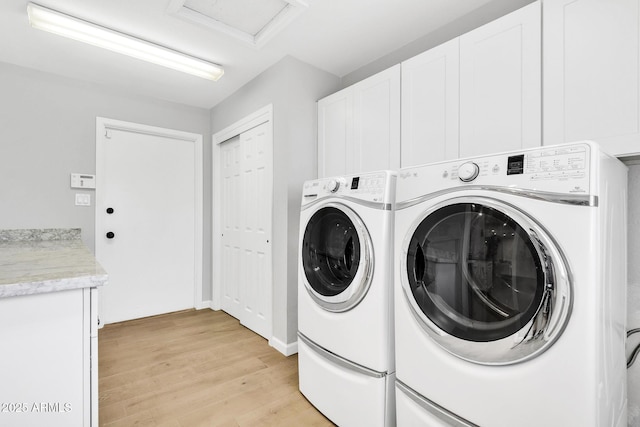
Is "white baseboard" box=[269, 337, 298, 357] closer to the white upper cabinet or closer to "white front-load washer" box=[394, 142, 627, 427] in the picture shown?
"white front-load washer" box=[394, 142, 627, 427]

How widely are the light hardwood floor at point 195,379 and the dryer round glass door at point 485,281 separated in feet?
3.29

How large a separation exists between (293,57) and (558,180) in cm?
214

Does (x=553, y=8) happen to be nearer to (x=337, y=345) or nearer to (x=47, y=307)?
(x=337, y=345)

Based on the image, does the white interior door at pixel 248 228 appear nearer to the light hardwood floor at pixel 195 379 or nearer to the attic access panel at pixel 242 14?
the light hardwood floor at pixel 195 379

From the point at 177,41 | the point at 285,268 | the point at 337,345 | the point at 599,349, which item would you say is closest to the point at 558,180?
the point at 599,349

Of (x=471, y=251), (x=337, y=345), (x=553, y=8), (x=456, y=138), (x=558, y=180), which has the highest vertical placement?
(x=553, y=8)

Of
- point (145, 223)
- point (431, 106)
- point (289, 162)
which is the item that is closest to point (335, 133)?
point (289, 162)

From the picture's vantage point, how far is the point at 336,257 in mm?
1702

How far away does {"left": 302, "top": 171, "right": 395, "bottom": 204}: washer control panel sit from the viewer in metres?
1.43

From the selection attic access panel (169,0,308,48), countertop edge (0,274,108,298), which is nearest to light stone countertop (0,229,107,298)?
countertop edge (0,274,108,298)

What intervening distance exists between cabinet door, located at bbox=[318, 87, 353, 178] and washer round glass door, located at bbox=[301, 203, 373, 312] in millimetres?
644

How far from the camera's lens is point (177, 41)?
223cm

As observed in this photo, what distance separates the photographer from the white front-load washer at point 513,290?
880mm

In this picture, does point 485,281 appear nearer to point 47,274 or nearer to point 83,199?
point 47,274
